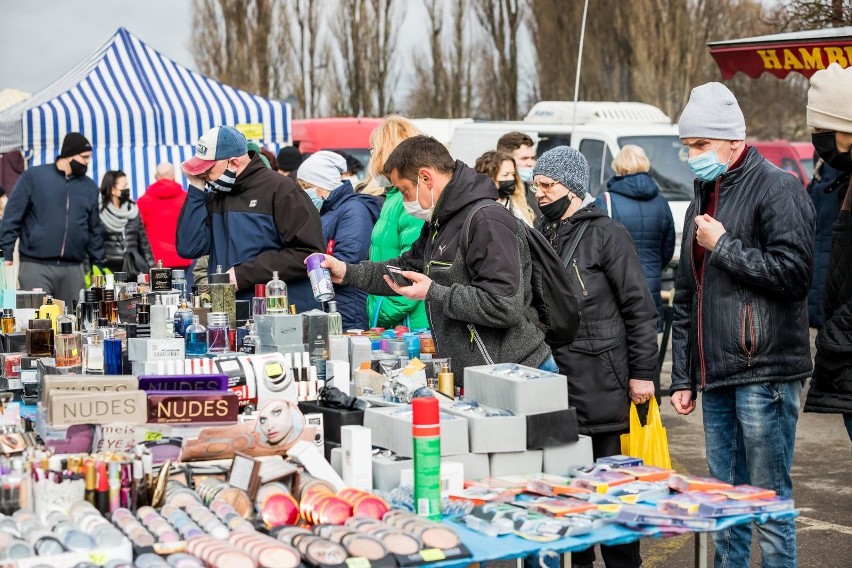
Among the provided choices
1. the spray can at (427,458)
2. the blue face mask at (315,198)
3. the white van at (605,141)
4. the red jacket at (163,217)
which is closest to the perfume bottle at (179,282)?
the blue face mask at (315,198)

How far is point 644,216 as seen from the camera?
27.5 feet

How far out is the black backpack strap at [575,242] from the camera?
495 centimetres

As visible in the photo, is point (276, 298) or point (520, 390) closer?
point (520, 390)

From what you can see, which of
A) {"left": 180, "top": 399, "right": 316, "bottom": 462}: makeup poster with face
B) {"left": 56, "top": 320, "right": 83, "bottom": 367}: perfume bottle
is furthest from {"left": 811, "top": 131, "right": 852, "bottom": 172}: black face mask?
{"left": 56, "top": 320, "right": 83, "bottom": 367}: perfume bottle

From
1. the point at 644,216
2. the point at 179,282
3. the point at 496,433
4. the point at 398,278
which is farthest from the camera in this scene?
the point at 644,216

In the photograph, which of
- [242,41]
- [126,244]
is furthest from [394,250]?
[242,41]

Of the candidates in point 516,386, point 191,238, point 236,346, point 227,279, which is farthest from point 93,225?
point 516,386

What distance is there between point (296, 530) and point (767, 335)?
2.08 meters

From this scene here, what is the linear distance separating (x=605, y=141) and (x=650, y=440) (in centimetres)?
914

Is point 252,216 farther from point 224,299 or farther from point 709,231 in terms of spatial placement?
point 709,231

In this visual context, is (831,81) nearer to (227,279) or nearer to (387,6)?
(227,279)

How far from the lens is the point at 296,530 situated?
2.96 metres

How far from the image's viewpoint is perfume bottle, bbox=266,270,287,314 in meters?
4.58

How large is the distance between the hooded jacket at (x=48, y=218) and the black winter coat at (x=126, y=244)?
1633 millimetres
